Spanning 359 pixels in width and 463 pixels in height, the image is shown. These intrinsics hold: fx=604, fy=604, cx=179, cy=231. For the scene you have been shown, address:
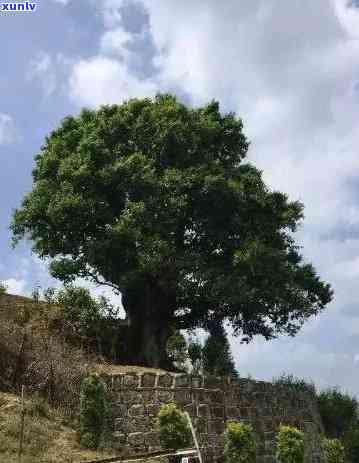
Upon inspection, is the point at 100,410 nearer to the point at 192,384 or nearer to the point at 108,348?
the point at 192,384

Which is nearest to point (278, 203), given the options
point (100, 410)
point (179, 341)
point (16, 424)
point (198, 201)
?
point (198, 201)

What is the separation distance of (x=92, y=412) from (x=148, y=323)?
998 centimetres

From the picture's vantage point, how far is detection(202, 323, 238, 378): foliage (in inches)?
1112

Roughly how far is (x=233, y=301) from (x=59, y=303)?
7706 millimetres

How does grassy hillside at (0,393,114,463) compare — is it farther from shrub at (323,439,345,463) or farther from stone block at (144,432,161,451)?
shrub at (323,439,345,463)

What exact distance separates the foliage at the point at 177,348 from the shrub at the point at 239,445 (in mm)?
9483

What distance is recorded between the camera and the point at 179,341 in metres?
30.8

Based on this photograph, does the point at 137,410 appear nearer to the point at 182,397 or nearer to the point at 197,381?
the point at 182,397

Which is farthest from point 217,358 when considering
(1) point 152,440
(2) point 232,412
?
(1) point 152,440

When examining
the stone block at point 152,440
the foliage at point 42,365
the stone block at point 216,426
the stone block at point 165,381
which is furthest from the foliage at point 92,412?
the stone block at point 216,426

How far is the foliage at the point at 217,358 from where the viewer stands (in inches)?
1112

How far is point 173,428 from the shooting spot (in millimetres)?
18656

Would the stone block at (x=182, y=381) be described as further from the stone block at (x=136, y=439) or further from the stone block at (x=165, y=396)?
the stone block at (x=136, y=439)

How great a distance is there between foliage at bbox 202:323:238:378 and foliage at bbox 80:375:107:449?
32.7 feet
